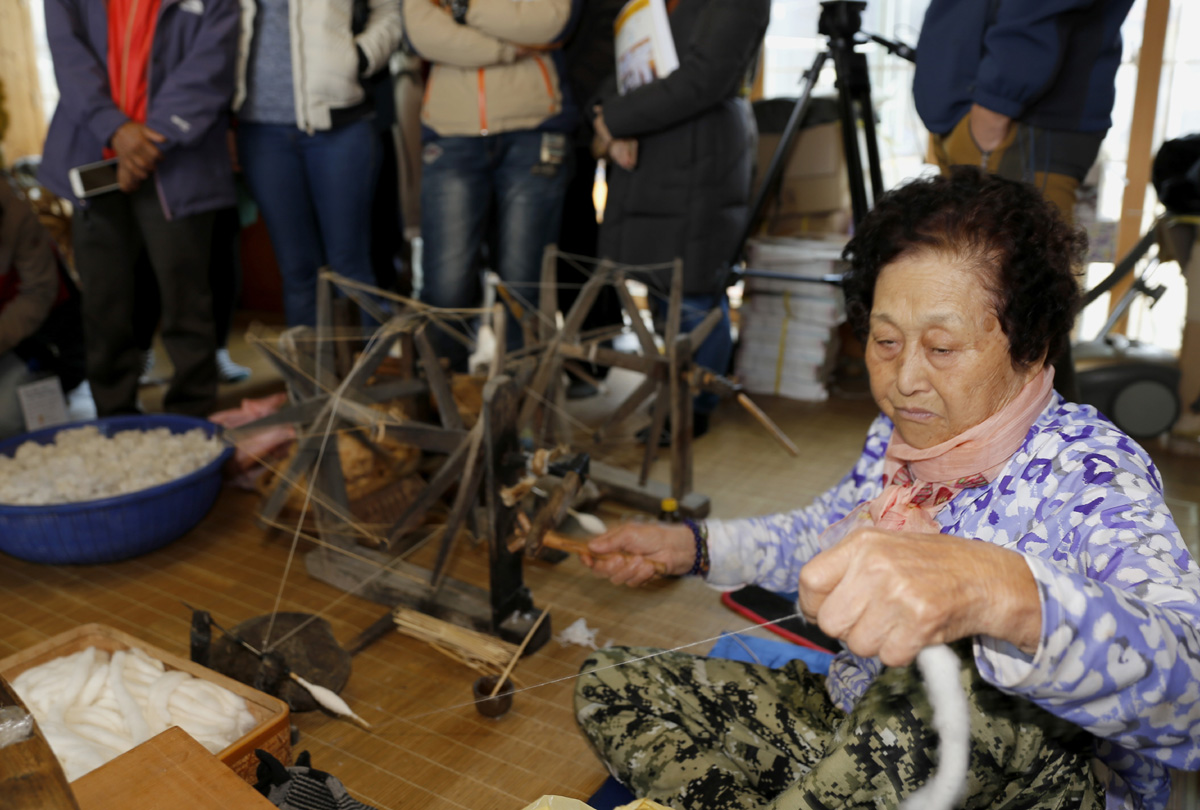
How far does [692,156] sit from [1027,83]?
1.02 m

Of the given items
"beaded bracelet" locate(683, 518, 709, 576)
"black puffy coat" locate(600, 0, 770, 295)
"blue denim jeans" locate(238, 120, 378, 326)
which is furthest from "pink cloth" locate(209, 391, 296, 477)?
"beaded bracelet" locate(683, 518, 709, 576)

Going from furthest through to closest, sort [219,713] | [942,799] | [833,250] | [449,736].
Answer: [833,250], [449,736], [219,713], [942,799]

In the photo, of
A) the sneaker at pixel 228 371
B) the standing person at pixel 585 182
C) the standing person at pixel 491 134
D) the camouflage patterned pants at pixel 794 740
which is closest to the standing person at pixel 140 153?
the standing person at pixel 491 134

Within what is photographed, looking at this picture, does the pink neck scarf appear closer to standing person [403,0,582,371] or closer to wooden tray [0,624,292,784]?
wooden tray [0,624,292,784]

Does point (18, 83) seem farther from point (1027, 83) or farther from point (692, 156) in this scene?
point (1027, 83)

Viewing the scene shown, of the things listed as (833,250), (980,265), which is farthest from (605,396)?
(980,265)

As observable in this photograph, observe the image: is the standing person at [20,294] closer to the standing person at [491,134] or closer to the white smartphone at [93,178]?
the white smartphone at [93,178]

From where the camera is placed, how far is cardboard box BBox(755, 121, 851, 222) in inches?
137

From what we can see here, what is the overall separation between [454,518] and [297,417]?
0.52 meters

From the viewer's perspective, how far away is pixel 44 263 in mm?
2660

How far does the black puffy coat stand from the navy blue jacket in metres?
0.60

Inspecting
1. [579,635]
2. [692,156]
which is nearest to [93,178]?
[692,156]

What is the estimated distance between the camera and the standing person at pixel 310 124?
252cm

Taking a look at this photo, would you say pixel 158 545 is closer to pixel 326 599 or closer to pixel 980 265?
pixel 326 599
